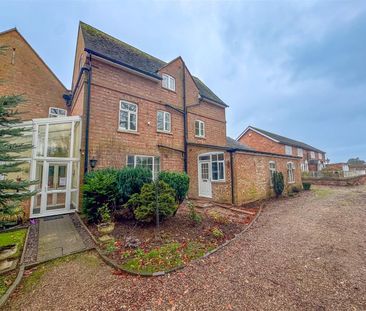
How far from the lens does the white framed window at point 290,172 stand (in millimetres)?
16366

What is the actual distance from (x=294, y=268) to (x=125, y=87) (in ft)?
37.1

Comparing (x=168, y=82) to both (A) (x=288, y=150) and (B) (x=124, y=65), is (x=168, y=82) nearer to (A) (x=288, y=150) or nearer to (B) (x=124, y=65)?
(B) (x=124, y=65)

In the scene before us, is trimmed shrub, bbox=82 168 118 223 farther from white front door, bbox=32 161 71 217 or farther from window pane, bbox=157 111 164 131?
window pane, bbox=157 111 164 131

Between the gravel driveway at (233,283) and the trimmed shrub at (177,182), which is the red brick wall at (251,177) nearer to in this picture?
the trimmed shrub at (177,182)

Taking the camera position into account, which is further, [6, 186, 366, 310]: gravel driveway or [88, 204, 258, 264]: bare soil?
[88, 204, 258, 264]: bare soil

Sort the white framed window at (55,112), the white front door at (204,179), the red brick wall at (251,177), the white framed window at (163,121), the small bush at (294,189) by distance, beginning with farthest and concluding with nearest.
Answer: the small bush at (294,189) < the white framed window at (55,112) < the white front door at (204,179) < the white framed window at (163,121) < the red brick wall at (251,177)

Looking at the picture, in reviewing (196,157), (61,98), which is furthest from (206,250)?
(61,98)

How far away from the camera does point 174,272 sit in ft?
12.5

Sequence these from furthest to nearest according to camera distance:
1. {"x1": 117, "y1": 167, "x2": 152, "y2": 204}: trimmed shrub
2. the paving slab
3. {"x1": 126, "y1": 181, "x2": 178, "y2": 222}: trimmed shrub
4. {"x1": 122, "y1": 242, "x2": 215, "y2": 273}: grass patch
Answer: {"x1": 117, "y1": 167, "x2": 152, "y2": 204}: trimmed shrub → {"x1": 126, "y1": 181, "x2": 178, "y2": 222}: trimmed shrub → the paving slab → {"x1": 122, "y1": 242, "x2": 215, "y2": 273}: grass patch

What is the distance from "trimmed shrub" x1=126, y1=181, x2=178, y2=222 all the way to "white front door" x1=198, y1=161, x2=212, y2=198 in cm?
589

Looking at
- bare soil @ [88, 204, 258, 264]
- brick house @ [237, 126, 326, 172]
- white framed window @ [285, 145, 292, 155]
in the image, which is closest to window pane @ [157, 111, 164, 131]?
bare soil @ [88, 204, 258, 264]

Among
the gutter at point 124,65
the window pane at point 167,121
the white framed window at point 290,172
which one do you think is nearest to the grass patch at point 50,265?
the window pane at point 167,121

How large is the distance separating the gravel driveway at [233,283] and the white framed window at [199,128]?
10403mm

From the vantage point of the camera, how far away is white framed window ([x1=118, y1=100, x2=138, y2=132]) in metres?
10.3
